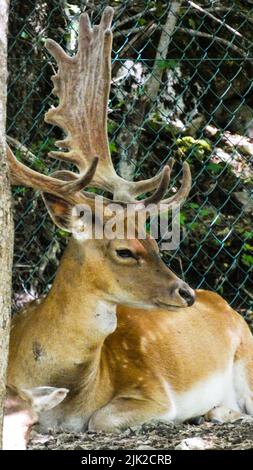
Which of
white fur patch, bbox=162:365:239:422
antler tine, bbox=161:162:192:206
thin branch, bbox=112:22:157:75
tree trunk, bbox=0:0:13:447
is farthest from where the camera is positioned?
thin branch, bbox=112:22:157:75

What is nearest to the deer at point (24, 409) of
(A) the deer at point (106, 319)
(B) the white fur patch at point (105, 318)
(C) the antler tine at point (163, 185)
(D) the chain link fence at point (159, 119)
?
(A) the deer at point (106, 319)

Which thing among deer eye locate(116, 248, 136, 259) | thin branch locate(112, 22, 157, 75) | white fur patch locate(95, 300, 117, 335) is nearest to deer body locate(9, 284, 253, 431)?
white fur patch locate(95, 300, 117, 335)

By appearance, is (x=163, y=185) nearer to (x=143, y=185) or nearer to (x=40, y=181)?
(x=143, y=185)

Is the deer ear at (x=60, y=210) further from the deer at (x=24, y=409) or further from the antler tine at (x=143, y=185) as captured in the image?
the deer at (x=24, y=409)

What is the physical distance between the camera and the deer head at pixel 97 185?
537cm

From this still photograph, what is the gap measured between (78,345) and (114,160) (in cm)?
241

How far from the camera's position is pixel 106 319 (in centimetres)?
546

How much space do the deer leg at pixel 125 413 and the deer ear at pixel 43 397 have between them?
525 mm

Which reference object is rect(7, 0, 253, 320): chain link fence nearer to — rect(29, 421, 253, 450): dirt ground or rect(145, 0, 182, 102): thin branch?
rect(145, 0, 182, 102): thin branch

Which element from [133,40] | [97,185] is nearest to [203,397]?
[97,185]

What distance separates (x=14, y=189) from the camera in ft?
23.8

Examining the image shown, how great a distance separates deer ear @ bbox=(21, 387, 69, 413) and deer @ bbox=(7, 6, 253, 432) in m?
0.29

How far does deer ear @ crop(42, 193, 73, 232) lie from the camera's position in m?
5.50
